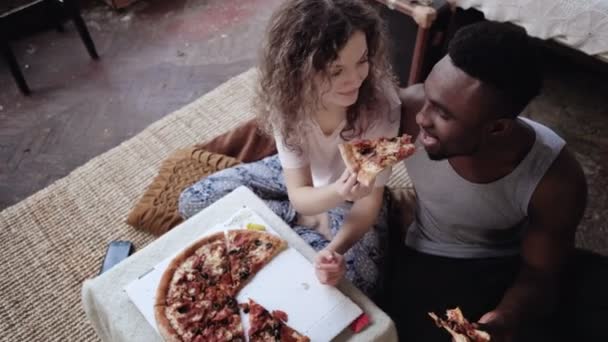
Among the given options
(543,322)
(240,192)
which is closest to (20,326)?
(240,192)

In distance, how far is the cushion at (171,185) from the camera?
2.12 metres

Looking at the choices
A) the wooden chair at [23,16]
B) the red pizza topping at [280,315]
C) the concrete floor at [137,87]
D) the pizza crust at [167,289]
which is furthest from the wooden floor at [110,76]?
the red pizza topping at [280,315]

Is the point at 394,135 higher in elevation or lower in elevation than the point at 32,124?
higher

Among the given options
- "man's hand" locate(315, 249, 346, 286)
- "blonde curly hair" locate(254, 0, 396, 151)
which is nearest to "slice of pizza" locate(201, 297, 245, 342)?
"man's hand" locate(315, 249, 346, 286)

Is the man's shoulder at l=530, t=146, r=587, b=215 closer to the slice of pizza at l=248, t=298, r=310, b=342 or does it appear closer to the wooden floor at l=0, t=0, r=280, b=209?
the slice of pizza at l=248, t=298, r=310, b=342

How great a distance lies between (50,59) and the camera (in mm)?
3207

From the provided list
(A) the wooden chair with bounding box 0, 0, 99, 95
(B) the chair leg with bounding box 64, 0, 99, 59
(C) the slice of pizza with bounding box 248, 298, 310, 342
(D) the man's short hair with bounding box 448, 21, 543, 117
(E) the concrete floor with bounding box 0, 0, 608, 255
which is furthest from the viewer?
(B) the chair leg with bounding box 64, 0, 99, 59

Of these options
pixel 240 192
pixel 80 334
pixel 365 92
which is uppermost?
pixel 365 92

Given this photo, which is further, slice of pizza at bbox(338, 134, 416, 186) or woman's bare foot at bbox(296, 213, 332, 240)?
woman's bare foot at bbox(296, 213, 332, 240)

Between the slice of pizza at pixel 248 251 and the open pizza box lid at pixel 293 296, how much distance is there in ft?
0.06

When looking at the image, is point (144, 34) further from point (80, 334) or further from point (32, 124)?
point (80, 334)

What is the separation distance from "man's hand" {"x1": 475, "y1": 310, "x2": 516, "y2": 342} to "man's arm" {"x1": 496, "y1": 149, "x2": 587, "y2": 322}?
0.04 feet

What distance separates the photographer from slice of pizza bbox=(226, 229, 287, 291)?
1.33 metres

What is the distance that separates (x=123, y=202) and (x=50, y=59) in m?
1.47
